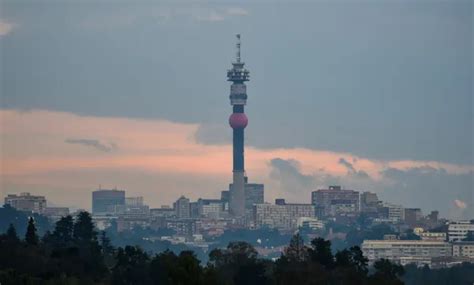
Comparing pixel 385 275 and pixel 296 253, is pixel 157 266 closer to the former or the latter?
pixel 385 275

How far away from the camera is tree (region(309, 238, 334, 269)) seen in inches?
4641

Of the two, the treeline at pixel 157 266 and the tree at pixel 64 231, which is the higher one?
the tree at pixel 64 231

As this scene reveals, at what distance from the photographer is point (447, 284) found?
16138 cm

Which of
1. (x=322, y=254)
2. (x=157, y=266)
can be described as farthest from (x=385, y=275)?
(x=157, y=266)

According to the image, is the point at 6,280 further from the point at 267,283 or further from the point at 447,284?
the point at 447,284

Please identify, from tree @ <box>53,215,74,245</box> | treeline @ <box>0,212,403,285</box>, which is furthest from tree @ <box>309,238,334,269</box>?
tree @ <box>53,215,74,245</box>

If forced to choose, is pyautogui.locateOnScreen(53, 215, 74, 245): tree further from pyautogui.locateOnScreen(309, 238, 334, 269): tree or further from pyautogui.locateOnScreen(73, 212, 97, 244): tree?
pyautogui.locateOnScreen(309, 238, 334, 269): tree

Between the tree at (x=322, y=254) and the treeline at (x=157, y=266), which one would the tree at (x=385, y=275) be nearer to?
the treeline at (x=157, y=266)

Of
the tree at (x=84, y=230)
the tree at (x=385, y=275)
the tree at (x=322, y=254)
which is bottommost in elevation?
the tree at (x=385, y=275)

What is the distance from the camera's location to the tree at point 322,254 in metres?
118

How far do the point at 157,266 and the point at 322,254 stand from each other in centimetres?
1174

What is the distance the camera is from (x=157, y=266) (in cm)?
11106

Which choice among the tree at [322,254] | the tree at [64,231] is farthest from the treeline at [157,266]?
the tree at [64,231]

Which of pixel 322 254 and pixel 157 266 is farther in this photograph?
pixel 322 254
